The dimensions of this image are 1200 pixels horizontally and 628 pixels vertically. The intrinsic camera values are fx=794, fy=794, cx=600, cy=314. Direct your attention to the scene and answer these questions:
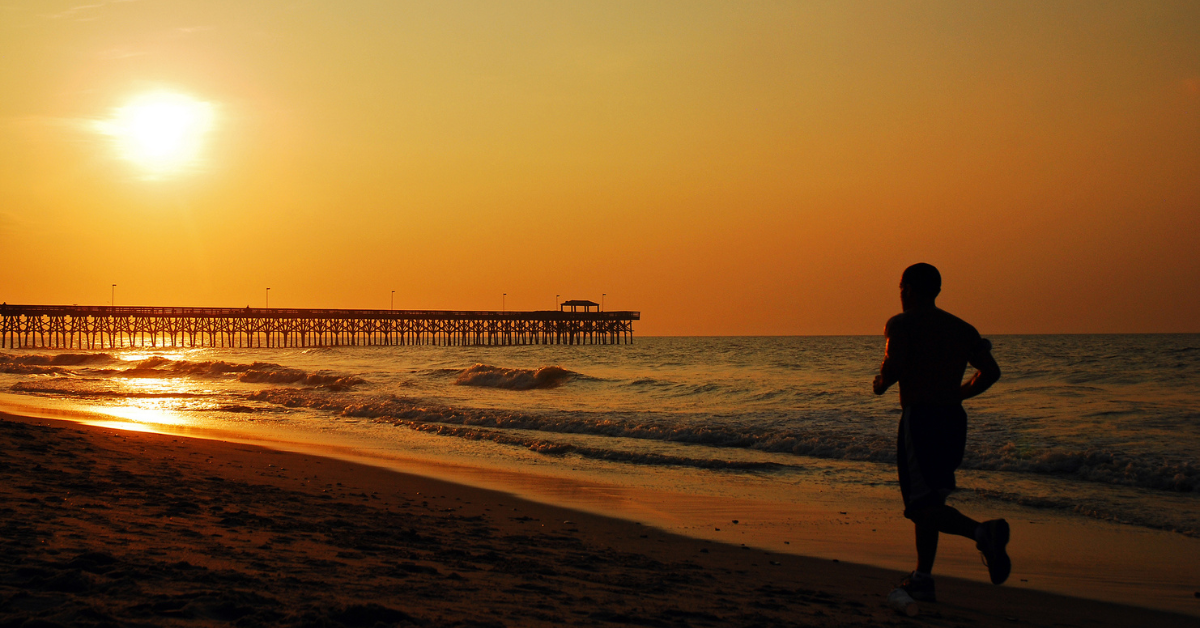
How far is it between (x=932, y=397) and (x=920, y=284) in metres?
0.53

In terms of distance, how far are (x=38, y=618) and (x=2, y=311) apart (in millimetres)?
72948

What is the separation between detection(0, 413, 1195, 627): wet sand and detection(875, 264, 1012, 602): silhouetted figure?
47cm

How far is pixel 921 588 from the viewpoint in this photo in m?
3.69

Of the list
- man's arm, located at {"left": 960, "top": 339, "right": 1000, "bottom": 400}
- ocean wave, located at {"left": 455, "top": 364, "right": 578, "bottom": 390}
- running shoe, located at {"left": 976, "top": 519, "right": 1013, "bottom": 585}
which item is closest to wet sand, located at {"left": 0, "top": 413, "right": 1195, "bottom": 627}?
running shoe, located at {"left": 976, "top": 519, "right": 1013, "bottom": 585}

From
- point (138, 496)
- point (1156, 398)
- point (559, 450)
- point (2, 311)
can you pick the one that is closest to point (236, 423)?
point (559, 450)

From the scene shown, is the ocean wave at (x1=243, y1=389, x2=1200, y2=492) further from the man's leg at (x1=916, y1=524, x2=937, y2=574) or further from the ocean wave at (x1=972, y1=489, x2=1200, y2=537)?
the man's leg at (x1=916, y1=524, x2=937, y2=574)

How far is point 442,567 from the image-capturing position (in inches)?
160

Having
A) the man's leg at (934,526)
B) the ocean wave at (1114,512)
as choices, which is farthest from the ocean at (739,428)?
the man's leg at (934,526)

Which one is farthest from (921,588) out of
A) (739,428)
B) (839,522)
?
(739,428)

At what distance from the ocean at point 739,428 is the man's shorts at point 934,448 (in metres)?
3.86

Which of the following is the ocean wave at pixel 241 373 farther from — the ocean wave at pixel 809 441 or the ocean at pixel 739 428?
the ocean wave at pixel 809 441

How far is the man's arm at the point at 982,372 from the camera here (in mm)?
3453

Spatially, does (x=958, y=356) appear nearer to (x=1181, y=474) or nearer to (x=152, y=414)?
(x=1181, y=474)

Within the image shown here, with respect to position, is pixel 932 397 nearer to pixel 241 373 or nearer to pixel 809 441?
pixel 809 441
